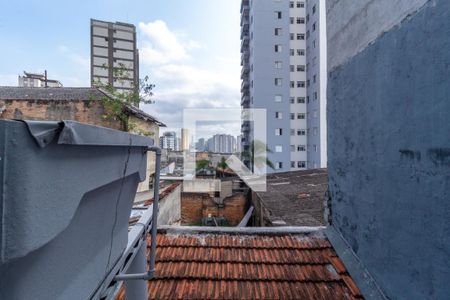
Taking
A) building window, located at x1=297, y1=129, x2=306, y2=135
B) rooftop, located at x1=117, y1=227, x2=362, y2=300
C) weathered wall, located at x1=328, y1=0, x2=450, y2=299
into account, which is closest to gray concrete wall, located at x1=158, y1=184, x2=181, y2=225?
rooftop, located at x1=117, y1=227, x2=362, y2=300

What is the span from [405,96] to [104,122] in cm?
1164

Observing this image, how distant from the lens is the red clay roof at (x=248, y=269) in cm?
254

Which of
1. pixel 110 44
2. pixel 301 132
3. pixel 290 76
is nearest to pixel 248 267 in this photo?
pixel 301 132

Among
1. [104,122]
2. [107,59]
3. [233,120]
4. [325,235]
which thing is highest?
[107,59]

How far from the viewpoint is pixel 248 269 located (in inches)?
113

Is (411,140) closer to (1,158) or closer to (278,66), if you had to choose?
(1,158)

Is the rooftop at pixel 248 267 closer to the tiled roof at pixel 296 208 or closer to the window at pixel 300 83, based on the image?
the tiled roof at pixel 296 208

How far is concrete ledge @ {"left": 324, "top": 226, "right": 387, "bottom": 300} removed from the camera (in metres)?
2.40

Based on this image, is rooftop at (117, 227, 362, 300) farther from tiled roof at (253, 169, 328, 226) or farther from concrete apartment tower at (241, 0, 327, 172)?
concrete apartment tower at (241, 0, 327, 172)

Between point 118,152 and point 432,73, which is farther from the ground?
point 432,73

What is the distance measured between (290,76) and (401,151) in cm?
3358

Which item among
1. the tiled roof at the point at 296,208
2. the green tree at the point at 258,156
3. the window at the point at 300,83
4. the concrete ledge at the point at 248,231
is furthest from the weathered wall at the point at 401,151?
the window at the point at 300,83

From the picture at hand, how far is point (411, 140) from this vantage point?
6.31 ft

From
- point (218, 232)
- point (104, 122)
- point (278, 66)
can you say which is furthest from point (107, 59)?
point (218, 232)
